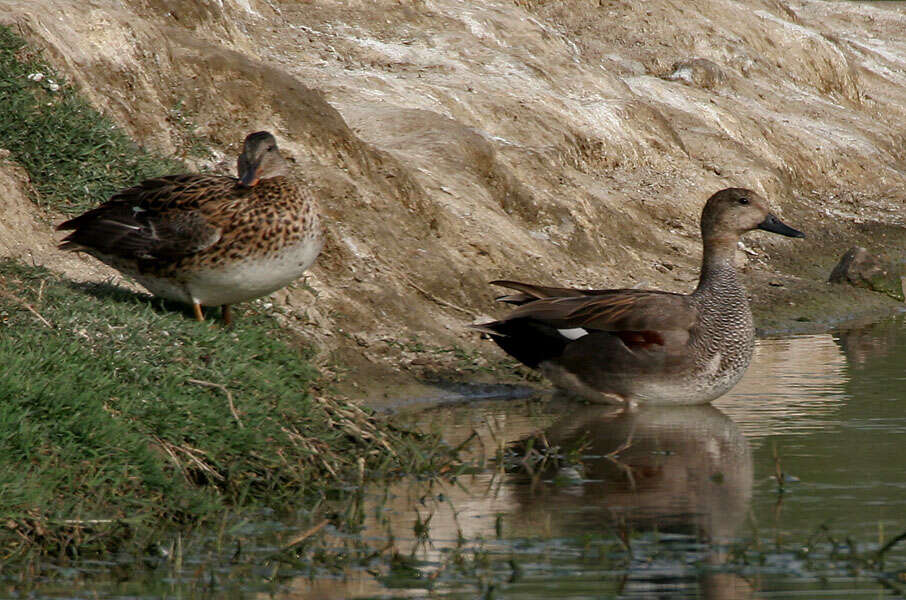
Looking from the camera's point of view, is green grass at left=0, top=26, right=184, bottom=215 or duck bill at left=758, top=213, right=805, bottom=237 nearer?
green grass at left=0, top=26, right=184, bottom=215

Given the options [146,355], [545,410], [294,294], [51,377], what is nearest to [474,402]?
[545,410]

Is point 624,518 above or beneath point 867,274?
beneath

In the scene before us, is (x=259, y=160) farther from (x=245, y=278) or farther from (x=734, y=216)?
(x=734, y=216)

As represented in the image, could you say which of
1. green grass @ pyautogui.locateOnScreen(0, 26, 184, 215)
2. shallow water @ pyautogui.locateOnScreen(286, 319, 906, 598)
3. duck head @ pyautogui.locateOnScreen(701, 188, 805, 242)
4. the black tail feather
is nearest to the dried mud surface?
green grass @ pyautogui.locateOnScreen(0, 26, 184, 215)

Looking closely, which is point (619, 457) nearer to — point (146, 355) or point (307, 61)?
point (146, 355)

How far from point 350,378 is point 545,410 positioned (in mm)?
1646

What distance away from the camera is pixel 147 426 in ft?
27.2

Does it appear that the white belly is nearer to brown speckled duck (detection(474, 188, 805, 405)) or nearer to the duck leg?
the duck leg

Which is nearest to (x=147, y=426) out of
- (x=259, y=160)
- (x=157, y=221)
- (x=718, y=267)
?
(x=157, y=221)

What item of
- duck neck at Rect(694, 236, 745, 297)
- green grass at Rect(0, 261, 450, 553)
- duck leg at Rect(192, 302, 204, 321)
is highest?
duck neck at Rect(694, 236, 745, 297)

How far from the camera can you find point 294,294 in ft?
42.9

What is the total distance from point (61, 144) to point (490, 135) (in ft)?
28.5

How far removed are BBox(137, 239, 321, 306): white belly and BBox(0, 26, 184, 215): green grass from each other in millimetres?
2980

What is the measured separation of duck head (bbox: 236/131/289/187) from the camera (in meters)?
10.3
